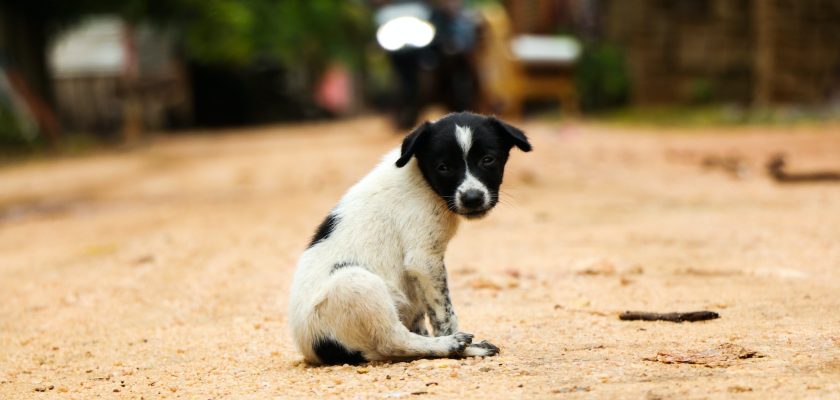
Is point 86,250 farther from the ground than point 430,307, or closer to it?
closer to it

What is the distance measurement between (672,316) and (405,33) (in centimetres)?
1227

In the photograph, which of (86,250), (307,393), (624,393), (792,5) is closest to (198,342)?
(307,393)

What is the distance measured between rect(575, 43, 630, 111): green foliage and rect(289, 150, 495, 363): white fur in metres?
18.6

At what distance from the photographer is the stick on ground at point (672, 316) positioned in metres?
5.27

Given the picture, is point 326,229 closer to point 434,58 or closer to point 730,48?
point 434,58

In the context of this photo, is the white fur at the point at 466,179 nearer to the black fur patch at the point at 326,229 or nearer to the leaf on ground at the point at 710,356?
the black fur patch at the point at 326,229

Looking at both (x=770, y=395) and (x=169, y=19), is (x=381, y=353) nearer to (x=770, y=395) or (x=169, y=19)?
(x=770, y=395)

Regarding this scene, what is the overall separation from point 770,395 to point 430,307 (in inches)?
62.2

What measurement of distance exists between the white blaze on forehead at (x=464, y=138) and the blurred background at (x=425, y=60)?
40.1 feet

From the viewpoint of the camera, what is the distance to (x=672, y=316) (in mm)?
5289

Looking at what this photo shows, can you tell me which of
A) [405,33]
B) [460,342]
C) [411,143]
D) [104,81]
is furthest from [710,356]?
[104,81]

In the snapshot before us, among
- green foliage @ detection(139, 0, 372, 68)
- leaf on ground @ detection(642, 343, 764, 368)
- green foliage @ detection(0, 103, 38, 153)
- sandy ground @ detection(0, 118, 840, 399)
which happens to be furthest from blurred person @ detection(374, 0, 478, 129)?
leaf on ground @ detection(642, 343, 764, 368)

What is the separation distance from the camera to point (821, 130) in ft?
51.9

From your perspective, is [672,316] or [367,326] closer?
[367,326]
